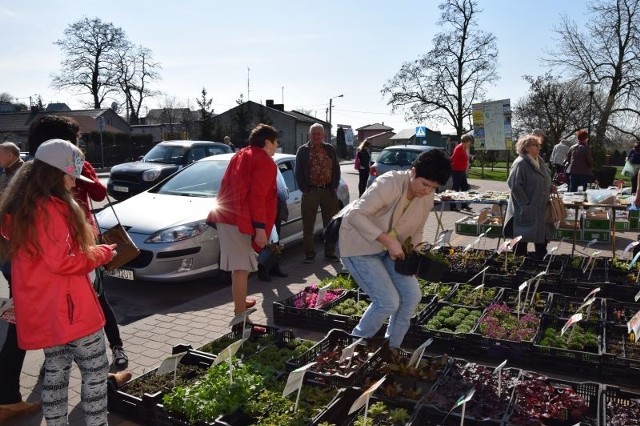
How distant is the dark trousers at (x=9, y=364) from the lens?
349cm

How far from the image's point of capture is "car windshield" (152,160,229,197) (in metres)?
7.59

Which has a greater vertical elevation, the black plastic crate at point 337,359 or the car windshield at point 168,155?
the car windshield at point 168,155

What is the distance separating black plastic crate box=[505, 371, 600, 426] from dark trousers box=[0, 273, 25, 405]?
316cm

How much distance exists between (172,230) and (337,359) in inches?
125

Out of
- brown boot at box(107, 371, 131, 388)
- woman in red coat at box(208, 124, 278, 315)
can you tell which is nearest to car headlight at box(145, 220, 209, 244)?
woman in red coat at box(208, 124, 278, 315)

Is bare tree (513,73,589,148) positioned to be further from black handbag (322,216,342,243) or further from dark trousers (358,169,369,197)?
black handbag (322,216,342,243)

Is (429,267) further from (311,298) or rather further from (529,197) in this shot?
(529,197)

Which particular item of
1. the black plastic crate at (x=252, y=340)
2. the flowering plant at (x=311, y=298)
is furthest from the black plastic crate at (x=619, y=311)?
the black plastic crate at (x=252, y=340)

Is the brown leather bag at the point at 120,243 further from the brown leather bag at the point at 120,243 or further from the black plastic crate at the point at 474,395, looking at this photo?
the black plastic crate at the point at 474,395

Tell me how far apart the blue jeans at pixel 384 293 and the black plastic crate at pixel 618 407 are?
137cm

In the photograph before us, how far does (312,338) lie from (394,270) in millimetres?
1504

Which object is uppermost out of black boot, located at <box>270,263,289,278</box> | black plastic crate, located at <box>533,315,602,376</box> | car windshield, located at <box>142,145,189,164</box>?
car windshield, located at <box>142,145,189,164</box>

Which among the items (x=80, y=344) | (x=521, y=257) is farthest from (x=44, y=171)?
(x=521, y=257)

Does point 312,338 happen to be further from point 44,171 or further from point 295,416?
point 44,171
